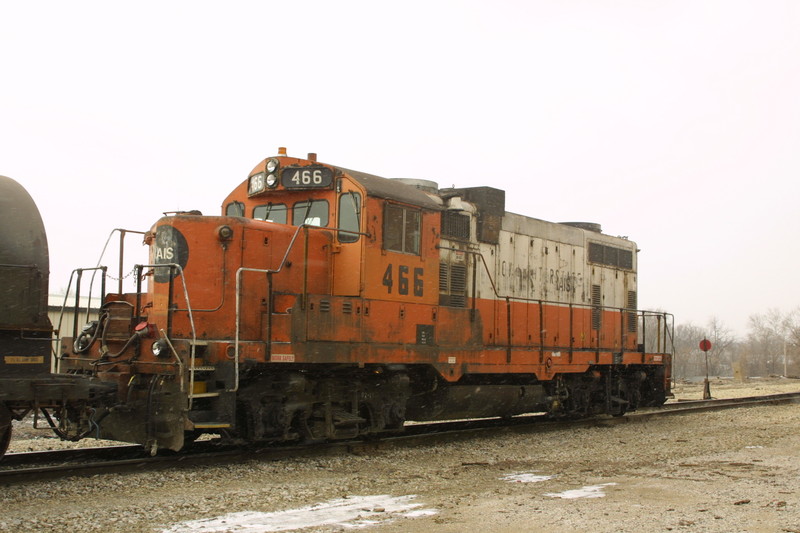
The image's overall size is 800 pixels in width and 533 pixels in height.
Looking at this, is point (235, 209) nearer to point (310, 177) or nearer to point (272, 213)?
point (272, 213)

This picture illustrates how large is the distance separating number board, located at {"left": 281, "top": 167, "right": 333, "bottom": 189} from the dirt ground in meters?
3.61

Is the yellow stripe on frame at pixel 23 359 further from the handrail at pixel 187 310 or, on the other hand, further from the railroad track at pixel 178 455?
the handrail at pixel 187 310

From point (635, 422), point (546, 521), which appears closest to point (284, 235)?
point (546, 521)

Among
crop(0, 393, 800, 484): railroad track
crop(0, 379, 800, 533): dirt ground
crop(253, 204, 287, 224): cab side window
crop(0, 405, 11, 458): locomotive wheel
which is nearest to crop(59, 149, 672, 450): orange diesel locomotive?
crop(253, 204, 287, 224): cab side window

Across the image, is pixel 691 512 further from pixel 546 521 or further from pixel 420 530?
pixel 420 530

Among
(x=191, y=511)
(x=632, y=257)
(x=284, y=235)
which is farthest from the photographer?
(x=632, y=257)

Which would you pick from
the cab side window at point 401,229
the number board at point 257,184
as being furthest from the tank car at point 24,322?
the cab side window at point 401,229

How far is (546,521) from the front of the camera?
21.5 feet

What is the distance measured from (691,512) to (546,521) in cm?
142

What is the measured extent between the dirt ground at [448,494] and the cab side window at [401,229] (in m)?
2.86

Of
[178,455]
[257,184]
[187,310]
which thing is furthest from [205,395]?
[257,184]

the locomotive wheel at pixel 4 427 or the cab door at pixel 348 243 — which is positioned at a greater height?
the cab door at pixel 348 243

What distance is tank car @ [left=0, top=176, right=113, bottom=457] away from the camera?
7395 millimetres

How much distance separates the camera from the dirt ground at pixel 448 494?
6.41m
